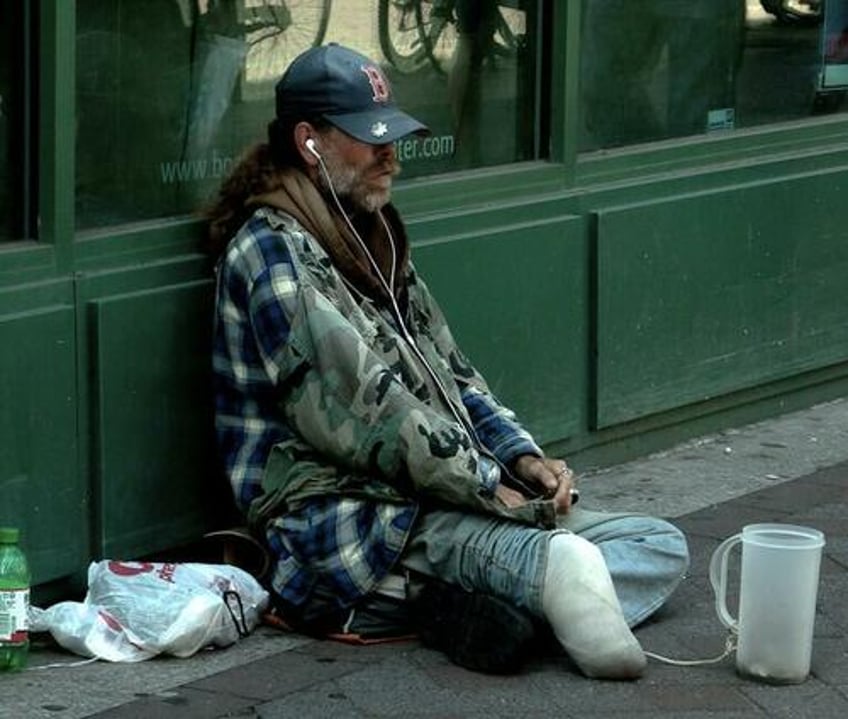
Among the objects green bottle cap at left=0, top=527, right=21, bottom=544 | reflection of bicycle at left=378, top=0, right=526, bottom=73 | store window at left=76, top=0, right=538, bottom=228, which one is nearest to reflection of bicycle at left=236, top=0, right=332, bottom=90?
store window at left=76, top=0, right=538, bottom=228

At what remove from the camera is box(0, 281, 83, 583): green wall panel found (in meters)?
5.11

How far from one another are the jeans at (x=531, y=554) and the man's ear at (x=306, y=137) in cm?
86

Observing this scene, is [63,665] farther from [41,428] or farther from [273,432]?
[273,432]

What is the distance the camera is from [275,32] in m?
5.89

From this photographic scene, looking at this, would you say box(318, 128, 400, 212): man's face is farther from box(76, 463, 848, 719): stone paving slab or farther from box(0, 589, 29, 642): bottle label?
box(0, 589, 29, 642): bottle label

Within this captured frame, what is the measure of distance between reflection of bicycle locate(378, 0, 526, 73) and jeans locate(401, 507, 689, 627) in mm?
1468

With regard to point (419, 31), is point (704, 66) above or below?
below

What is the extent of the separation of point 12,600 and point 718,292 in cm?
307

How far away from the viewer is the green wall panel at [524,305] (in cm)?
632

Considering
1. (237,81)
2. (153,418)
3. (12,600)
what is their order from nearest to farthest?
(12,600) < (153,418) < (237,81)

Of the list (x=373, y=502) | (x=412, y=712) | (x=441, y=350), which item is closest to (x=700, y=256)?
(x=441, y=350)

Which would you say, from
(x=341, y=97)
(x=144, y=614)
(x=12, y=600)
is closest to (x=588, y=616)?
(x=144, y=614)

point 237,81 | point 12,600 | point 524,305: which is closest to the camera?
point 12,600

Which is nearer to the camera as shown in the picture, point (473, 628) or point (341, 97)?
point (473, 628)
